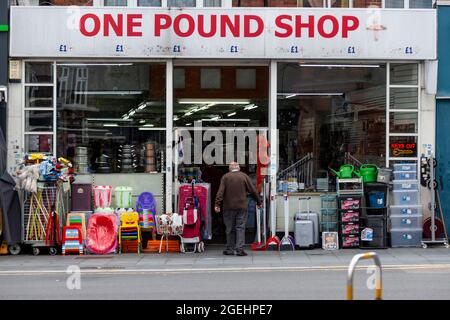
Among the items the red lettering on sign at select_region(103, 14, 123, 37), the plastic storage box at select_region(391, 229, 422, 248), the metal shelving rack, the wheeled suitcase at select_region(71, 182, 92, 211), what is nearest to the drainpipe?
the wheeled suitcase at select_region(71, 182, 92, 211)

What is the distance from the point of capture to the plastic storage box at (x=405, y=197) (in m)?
16.5

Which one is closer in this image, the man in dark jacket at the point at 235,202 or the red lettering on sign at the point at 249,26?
the man in dark jacket at the point at 235,202

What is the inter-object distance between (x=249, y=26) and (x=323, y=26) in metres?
1.61

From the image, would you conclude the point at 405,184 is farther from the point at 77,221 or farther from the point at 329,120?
the point at 77,221

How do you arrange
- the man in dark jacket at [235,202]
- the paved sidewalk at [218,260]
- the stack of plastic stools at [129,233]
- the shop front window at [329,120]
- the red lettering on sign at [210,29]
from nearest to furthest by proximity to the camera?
the paved sidewalk at [218,260]
the man in dark jacket at [235,202]
the stack of plastic stools at [129,233]
the red lettering on sign at [210,29]
the shop front window at [329,120]

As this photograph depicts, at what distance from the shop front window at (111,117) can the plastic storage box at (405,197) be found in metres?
5.15

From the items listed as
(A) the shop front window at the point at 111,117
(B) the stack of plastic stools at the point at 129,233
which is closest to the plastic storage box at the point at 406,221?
(A) the shop front window at the point at 111,117

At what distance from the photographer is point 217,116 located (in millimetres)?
17500

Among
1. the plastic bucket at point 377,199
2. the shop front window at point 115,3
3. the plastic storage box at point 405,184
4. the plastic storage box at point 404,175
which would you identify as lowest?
the plastic bucket at point 377,199

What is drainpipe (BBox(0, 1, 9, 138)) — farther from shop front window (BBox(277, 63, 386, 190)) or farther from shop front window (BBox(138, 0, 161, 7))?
shop front window (BBox(277, 63, 386, 190))

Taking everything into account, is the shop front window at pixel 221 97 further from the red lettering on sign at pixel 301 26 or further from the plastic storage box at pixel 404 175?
the plastic storage box at pixel 404 175

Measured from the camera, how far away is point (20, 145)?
16.5 meters

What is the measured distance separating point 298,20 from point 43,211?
6.80 metres

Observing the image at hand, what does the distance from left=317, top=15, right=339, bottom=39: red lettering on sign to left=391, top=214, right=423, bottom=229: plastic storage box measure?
13.6ft
